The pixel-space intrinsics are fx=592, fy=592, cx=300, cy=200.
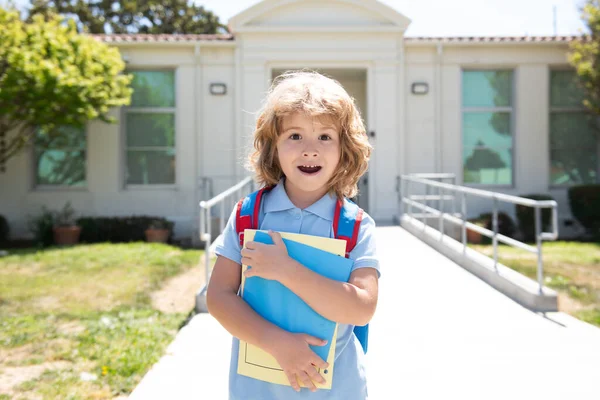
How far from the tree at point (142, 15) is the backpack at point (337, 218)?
2314 centimetres

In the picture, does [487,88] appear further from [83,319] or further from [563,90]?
[83,319]

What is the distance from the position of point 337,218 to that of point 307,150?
0.19 meters

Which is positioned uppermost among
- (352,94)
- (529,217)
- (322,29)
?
(322,29)

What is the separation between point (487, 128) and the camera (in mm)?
10938

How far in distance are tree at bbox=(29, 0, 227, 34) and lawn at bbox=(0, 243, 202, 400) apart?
16.5 metres

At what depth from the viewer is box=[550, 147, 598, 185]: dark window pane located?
11.1 metres

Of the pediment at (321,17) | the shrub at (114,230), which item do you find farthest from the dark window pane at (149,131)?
the pediment at (321,17)

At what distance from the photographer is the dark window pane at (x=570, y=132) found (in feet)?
36.3

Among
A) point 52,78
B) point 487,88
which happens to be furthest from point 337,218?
point 487,88

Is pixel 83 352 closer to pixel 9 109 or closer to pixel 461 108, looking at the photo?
pixel 9 109

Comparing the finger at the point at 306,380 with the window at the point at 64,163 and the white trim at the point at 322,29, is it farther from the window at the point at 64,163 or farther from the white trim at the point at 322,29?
the window at the point at 64,163

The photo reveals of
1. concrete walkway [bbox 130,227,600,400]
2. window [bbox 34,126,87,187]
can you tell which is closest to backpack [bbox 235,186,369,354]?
concrete walkway [bbox 130,227,600,400]

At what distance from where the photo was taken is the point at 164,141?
1091cm

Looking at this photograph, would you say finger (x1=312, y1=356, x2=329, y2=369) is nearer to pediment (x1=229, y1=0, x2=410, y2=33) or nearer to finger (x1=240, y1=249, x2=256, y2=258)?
finger (x1=240, y1=249, x2=256, y2=258)
